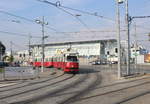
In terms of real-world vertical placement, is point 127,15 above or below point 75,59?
above

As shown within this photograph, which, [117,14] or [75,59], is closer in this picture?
[117,14]

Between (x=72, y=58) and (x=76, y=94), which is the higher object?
(x=72, y=58)

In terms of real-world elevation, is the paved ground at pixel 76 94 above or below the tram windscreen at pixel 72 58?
below

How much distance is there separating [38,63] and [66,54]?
99.8 feet

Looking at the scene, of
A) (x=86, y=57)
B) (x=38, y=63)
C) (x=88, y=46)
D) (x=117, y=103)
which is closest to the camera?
(x=117, y=103)

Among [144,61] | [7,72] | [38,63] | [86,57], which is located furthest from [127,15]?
[86,57]

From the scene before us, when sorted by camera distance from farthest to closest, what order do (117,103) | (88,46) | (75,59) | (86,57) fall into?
(88,46) → (86,57) → (75,59) → (117,103)

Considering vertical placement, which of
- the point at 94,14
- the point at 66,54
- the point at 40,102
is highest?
the point at 94,14

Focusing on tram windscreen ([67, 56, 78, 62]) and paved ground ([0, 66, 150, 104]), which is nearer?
paved ground ([0, 66, 150, 104])

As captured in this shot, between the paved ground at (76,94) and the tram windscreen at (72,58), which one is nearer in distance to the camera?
the paved ground at (76,94)

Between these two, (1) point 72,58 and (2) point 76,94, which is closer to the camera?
(2) point 76,94

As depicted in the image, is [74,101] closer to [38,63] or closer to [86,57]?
[38,63]

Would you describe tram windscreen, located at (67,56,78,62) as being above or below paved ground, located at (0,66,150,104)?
above

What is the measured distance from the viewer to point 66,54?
42.3 meters
